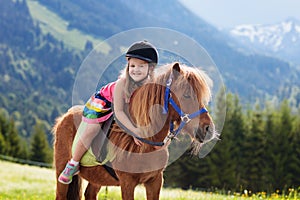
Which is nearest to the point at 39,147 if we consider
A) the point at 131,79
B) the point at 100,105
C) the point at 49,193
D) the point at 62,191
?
the point at 49,193

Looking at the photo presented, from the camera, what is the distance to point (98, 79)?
5.52 metres

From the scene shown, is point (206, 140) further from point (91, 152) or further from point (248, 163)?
point (248, 163)

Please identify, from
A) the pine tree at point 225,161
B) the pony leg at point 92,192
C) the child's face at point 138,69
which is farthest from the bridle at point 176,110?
the pine tree at point 225,161

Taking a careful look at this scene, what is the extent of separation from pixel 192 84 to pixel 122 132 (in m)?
1.18

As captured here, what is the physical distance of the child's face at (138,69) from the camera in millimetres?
5078

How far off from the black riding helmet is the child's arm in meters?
0.39

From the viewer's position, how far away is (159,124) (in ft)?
16.6

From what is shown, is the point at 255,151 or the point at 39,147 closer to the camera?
the point at 255,151

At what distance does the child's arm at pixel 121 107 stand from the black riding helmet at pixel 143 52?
1.28 ft

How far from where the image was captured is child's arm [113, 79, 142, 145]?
5050 mm

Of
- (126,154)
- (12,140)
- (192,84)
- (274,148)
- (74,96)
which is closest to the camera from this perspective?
(192,84)

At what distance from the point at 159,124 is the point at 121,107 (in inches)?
21.2

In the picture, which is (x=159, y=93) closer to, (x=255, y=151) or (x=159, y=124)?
(x=159, y=124)

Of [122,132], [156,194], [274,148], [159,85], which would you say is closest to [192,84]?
[159,85]
